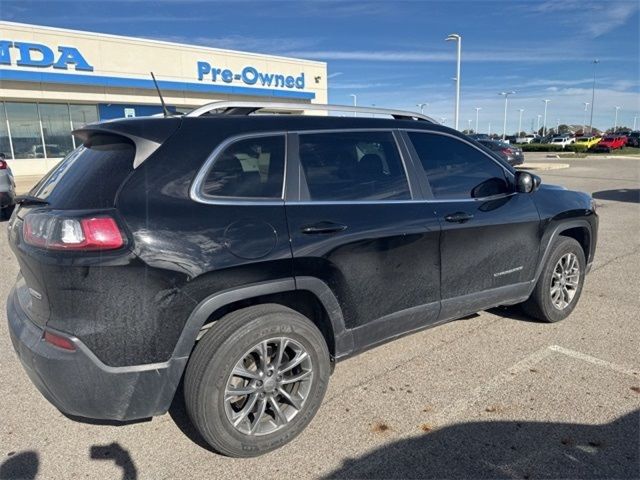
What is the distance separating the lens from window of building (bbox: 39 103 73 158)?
21.3 metres

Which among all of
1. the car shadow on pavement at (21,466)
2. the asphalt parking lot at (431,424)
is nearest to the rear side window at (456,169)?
the asphalt parking lot at (431,424)

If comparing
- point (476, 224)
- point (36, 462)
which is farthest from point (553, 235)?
point (36, 462)

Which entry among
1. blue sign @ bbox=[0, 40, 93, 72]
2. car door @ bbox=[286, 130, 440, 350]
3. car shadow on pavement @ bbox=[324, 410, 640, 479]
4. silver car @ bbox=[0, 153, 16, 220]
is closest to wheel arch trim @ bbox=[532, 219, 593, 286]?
car door @ bbox=[286, 130, 440, 350]

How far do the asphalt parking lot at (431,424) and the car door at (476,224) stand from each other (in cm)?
49

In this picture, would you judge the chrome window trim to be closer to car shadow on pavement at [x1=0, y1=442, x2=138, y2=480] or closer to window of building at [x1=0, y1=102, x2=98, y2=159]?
car shadow on pavement at [x1=0, y1=442, x2=138, y2=480]

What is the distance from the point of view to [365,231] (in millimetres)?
2812

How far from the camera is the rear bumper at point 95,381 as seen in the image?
2201 millimetres

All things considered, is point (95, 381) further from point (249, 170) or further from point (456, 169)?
point (456, 169)

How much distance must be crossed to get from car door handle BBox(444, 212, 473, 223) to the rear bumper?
194 centimetres

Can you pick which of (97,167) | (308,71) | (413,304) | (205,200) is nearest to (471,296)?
(413,304)

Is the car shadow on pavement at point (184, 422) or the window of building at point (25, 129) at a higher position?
the window of building at point (25, 129)

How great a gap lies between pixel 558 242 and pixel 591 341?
0.85 m

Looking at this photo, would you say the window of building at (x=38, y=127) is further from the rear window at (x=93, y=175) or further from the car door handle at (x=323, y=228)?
the car door handle at (x=323, y=228)

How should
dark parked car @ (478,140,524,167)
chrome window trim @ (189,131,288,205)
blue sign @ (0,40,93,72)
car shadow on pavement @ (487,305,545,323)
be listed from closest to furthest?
1. chrome window trim @ (189,131,288,205)
2. car shadow on pavement @ (487,305,545,323)
3. blue sign @ (0,40,93,72)
4. dark parked car @ (478,140,524,167)
